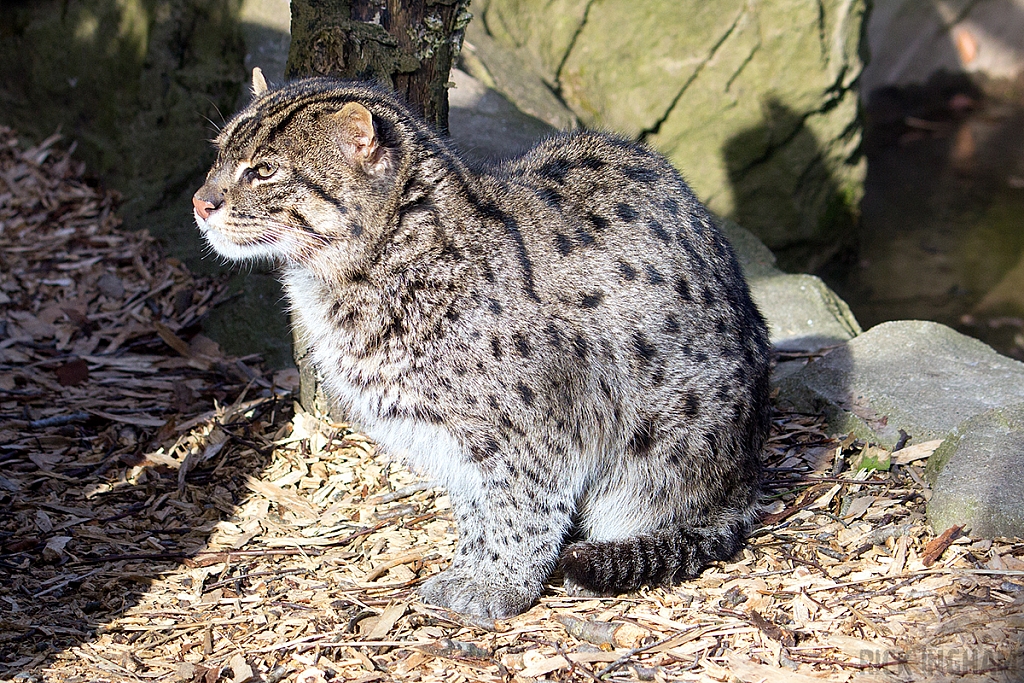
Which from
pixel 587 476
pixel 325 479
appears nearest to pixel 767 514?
pixel 587 476

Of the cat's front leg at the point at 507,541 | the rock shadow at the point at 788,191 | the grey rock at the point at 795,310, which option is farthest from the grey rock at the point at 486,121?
the rock shadow at the point at 788,191

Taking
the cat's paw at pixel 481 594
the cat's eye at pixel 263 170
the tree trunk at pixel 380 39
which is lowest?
the cat's paw at pixel 481 594

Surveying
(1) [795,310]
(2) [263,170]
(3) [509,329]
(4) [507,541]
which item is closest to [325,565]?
(4) [507,541]

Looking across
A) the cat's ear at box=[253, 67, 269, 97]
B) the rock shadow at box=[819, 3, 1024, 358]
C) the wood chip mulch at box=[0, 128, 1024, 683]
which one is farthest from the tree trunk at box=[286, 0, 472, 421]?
the rock shadow at box=[819, 3, 1024, 358]

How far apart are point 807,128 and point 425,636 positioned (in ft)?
25.7

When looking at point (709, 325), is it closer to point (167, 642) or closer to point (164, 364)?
point (167, 642)

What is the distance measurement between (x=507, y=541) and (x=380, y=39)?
244cm

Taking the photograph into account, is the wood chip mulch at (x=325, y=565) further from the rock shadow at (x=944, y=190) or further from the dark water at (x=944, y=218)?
the rock shadow at (x=944, y=190)

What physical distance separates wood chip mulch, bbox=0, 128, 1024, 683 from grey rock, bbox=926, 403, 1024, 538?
0.08 metres

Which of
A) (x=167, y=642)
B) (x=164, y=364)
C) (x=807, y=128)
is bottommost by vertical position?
(x=167, y=642)

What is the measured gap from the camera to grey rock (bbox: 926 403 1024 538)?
386cm

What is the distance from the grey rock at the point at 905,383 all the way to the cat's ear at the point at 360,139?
2688 mm

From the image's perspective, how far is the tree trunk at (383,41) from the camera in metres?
4.56

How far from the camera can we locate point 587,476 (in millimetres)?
4199
